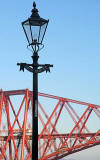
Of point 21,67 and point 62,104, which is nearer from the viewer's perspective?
point 21,67

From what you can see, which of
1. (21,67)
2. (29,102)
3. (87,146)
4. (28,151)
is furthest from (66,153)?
(21,67)

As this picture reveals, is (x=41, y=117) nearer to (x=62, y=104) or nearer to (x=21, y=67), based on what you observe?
(x=62, y=104)

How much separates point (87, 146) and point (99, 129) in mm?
4160

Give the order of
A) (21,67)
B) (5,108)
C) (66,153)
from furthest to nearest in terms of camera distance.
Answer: (66,153)
(5,108)
(21,67)

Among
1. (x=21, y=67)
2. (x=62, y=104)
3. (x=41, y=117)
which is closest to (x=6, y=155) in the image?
(x=41, y=117)

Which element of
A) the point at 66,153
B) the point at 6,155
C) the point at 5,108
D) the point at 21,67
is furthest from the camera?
the point at 66,153

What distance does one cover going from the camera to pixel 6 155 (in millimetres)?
63844

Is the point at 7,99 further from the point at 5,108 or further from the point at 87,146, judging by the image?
the point at 87,146

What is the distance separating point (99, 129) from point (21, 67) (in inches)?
2499

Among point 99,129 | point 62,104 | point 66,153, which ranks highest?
point 62,104

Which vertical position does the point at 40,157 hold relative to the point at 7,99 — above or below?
below

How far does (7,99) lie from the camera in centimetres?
6181

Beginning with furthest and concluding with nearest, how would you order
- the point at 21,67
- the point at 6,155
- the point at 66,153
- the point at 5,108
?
the point at 66,153
the point at 6,155
the point at 5,108
the point at 21,67

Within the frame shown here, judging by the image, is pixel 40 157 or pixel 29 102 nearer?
pixel 29 102
